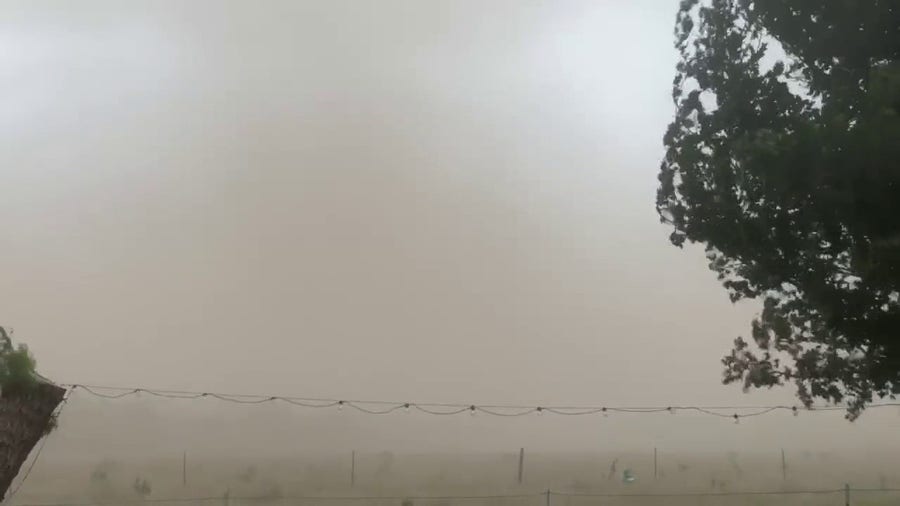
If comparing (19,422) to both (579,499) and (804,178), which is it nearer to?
(804,178)

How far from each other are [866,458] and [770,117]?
10.6 metres

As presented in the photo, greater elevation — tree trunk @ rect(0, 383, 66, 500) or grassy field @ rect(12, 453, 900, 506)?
tree trunk @ rect(0, 383, 66, 500)

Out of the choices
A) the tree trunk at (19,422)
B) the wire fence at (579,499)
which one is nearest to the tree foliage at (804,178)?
the wire fence at (579,499)

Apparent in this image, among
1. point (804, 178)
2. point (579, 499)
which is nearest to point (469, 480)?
point (579, 499)

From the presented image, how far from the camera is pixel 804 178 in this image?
21.5 feet

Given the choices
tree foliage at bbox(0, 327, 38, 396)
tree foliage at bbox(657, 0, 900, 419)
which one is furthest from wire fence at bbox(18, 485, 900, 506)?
tree foliage at bbox(0, 327, 38, 396)

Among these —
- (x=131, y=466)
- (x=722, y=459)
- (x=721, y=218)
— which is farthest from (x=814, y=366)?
(x=131, y=466)

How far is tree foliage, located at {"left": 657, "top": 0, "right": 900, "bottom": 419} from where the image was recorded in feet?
21.0

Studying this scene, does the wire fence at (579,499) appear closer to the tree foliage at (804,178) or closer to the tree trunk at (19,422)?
the tree foliage at (804,178)

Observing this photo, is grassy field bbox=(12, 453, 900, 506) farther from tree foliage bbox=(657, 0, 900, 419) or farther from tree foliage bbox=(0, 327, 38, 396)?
tree foliage bbox=(0, 327, 38, 396)

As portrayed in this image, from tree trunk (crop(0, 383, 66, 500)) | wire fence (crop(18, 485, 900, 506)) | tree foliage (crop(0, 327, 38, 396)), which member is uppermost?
tree foliage (crop(0, 327, 38, 396))

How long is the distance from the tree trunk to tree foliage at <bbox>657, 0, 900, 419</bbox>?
5967mm

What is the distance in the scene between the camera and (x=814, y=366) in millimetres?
8281

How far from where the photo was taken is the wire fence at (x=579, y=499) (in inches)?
466
